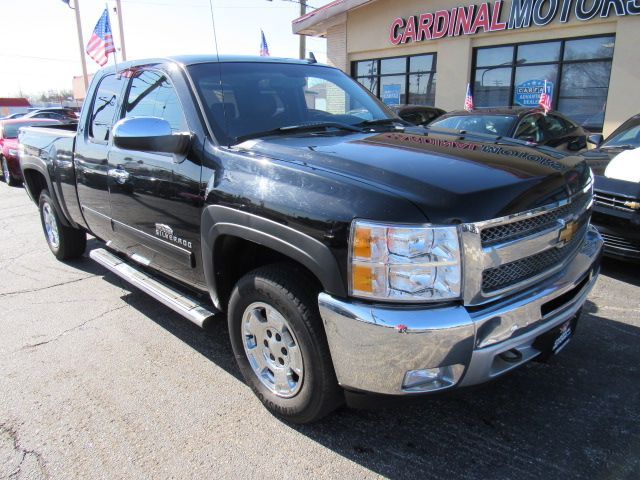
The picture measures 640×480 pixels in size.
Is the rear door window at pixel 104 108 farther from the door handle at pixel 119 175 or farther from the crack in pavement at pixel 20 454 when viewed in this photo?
the crack in pavement at pixel 20 454

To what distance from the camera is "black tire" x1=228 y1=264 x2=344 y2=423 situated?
2252mm

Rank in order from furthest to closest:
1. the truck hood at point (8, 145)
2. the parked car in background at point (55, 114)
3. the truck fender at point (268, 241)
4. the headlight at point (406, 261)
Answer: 1. the parked car in background at point (55, 114)
2. the truck hood at point (8, 145)
3. the truck fender at point (268, 241)
4. the headlight at point (406, 261)

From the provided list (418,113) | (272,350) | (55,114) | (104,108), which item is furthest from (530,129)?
(55,114)

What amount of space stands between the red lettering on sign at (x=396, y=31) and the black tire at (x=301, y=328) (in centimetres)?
1470

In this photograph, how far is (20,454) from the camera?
249 centimetres

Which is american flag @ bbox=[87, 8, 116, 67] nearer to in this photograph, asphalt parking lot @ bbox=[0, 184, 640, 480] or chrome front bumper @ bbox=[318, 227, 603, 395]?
asphalt parking lot @ bbox=[0, 184, 640, 480]

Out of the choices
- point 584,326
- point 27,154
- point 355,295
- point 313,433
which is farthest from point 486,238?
point 27,154

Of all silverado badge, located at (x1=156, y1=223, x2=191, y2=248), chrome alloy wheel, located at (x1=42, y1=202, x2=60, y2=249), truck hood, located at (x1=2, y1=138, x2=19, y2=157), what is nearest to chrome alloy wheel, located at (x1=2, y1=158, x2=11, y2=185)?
truck hood, located at (x1=2, y1=138, x2=19, y2=157)

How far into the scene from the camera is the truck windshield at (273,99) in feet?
9.77

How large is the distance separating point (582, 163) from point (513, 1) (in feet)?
38.0

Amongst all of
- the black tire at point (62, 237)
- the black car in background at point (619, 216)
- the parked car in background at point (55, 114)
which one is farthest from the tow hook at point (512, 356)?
the parked car in background at point (55, 114)

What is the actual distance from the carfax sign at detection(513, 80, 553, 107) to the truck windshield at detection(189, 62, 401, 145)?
1072 centimetres

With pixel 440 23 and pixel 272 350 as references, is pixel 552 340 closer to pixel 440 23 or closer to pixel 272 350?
pixel 272 350

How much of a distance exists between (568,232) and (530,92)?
480 inches
